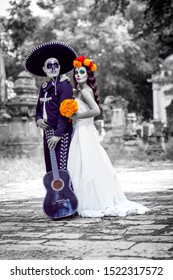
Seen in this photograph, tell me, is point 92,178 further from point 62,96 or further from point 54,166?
point 62,96

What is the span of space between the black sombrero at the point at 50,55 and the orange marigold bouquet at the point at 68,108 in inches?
24.4

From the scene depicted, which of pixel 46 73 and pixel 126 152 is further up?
pixel 46 73

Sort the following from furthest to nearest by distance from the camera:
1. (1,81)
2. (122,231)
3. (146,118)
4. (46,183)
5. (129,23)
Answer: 1. (146,118)
2. (129,23)
3. (1,81)
4. (46,183)
5. (122,231)

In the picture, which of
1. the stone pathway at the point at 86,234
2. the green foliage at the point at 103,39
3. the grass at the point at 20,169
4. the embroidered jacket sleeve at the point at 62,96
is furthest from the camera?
the green foliage at the point at 103,39

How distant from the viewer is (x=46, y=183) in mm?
6211

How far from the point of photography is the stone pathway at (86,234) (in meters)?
4.26

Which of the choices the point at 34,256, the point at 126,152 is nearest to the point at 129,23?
the point at 126,152

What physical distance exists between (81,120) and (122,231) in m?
1.78

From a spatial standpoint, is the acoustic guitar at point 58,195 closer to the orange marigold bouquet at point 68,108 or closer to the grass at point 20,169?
the orange marigold bouquet at point 68,108

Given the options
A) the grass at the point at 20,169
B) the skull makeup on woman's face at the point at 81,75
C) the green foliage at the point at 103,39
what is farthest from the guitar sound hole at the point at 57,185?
the green foliage at the point at 103,39

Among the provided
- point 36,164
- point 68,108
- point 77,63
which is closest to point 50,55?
point 77,63

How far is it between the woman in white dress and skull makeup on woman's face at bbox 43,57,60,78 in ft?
0.70

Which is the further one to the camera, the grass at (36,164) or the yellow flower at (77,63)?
the grass at (36,164)
